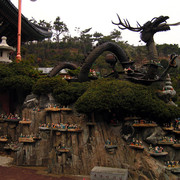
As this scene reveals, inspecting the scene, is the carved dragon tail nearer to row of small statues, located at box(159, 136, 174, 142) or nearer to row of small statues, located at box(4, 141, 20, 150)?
row of small statues, located at box(159, 136, 174, 142)

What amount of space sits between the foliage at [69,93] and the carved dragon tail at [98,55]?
129 cm

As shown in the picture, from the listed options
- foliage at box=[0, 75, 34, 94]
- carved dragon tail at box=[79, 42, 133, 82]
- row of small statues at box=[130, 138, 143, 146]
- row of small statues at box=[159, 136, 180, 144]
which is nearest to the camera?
row of small statues at box=[130, 138, 143, 146]

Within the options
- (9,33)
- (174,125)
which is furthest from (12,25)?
(174,125)

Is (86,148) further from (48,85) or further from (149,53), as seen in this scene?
(149,53)

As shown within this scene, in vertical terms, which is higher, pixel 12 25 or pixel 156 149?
pixel 12 25

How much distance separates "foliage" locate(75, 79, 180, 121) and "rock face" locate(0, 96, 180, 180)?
40.7 inches

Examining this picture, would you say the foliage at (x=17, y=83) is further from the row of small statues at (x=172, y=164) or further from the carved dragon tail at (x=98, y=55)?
the row of small statues at (x=172, y=164)

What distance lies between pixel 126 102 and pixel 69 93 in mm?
4561

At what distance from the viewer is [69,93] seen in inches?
557

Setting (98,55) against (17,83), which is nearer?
(98,55)

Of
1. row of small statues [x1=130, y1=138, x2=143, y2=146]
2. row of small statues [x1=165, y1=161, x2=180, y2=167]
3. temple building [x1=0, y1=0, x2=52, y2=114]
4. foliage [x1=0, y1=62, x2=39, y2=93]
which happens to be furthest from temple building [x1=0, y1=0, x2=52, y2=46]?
row of small statues [x1=165, y1=161, x2=180, y2=167]

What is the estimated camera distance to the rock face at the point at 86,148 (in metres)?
11.1

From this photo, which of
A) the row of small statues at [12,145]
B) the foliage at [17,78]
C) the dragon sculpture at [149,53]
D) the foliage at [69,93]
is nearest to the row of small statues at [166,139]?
the dragon sculpture at [149,53]

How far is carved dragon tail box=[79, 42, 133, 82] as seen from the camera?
15031 mm
